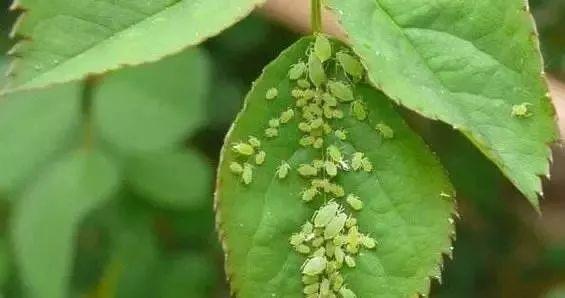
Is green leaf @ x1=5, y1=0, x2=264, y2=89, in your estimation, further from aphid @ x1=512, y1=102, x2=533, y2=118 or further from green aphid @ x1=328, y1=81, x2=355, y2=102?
aphid @ x1=512, y1=102, x2=533, y2=118

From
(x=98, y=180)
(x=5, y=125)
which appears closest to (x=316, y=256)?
(x=98, y=180)

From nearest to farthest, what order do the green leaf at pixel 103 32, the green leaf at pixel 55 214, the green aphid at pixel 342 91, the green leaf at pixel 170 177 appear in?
the green leaf at pixel 103 32 → the green aphid at pixel 342 91 → the green leaf at pixel 55 214 → the green leaf at pixel 170 177

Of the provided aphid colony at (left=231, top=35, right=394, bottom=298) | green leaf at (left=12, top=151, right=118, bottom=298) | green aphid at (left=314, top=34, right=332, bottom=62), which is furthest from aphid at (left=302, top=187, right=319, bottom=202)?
green leaf at (left=12, top=151, right=118, bottom=298)

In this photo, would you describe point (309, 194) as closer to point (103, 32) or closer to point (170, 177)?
point (103, 32)

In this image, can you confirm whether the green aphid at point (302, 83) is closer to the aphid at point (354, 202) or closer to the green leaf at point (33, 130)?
the aphid at point (354, 202)

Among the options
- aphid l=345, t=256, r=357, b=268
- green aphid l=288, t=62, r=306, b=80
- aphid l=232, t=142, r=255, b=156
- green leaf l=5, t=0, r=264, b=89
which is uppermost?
green leaf l=5, t=0, r=264, b=89

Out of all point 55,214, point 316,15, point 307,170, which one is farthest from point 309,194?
point 55,214

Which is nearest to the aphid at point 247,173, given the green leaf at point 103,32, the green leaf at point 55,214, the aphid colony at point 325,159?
the aphid colony at point 325,159
